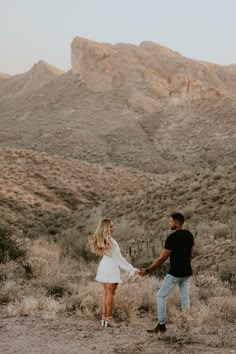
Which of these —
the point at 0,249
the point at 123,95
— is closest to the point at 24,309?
the point at 0,249

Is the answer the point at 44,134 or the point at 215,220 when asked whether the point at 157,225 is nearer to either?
the point at 215,220

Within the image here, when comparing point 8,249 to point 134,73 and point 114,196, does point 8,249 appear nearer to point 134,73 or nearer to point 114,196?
point 114,196

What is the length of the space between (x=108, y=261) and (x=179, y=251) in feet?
3.98

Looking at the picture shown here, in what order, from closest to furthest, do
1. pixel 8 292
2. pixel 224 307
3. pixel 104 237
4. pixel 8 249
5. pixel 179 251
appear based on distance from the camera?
pixel 179 251
pixel 104 237
pixel 224 307
pixel 8 292
pixel 8 249

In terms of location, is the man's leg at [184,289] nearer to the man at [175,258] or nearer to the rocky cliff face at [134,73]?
the man at [175,258]

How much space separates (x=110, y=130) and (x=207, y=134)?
1181cm

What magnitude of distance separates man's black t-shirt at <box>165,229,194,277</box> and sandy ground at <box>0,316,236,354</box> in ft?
3.09

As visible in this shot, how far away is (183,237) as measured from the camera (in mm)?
7711

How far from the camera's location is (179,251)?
770 cm


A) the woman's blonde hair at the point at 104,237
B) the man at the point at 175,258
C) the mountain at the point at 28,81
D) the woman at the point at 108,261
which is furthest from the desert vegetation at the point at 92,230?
the mountain at the point at 28,81

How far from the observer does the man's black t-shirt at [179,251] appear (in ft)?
25.2

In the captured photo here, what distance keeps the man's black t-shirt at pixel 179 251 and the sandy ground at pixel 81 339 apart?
0.94 metres

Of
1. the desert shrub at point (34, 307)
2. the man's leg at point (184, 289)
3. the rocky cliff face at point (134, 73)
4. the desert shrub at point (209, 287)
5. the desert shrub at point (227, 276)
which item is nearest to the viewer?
the man's leg at point (184, 289)

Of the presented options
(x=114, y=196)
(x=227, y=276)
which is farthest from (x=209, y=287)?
(x=114, y=196)
